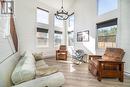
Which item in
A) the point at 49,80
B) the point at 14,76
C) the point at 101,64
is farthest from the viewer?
the point at 101,64

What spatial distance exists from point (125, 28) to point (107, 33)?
42.1 inches

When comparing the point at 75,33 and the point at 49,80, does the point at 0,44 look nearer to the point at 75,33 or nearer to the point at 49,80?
the point at 49,80

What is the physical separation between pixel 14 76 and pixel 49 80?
751 millimetres

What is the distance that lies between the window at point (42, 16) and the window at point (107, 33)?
3.79m

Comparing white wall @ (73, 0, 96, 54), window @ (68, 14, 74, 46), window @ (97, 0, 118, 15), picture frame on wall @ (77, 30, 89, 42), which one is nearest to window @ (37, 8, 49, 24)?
window @ (68, 14, 74, 46)

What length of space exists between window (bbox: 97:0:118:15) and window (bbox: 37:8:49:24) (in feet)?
12.1

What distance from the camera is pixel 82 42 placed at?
7.58 meters

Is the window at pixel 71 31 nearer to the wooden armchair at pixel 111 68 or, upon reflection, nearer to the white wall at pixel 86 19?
the white wall at pixel 86 19

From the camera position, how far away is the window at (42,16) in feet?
25.7

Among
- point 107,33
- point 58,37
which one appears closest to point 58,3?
point 58,37

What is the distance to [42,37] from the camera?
8211mm

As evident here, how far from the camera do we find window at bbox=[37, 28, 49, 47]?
312 inches

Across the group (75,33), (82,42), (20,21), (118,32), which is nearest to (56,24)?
(75,33)

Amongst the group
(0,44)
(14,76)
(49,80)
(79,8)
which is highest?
(79,8)
